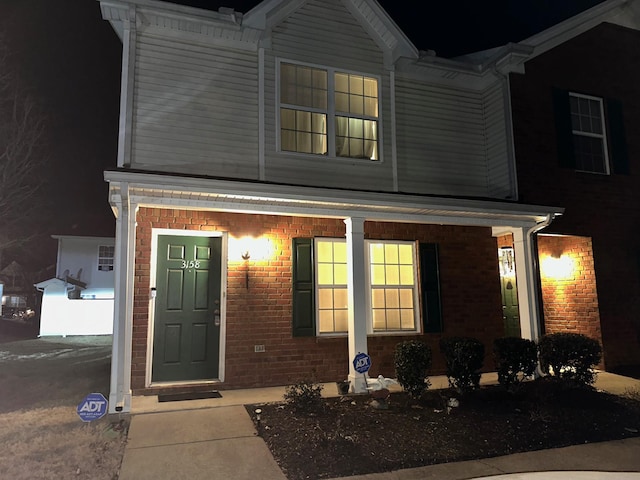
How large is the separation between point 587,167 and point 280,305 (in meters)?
6.68

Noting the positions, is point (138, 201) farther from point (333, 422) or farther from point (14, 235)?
point (14, 235)

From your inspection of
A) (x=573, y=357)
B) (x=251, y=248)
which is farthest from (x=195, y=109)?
(x=573, y=357)

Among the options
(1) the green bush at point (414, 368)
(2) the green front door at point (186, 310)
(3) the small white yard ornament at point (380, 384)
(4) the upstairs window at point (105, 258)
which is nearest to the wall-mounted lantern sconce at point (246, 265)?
(2) the green front door at point (186, 310)

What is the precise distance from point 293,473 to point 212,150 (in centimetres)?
474

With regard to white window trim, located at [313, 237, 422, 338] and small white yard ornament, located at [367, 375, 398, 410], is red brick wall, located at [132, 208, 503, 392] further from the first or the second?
small white yard ornament, located at [367, 375, 398, 410]

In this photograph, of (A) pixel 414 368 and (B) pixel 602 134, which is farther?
(B) pixel 602 134

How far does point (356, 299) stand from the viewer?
21.5 ft

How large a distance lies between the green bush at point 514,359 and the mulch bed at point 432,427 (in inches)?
8.5

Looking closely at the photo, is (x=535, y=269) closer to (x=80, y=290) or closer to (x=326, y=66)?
(x=326, y=66)

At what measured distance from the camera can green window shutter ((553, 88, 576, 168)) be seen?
28.4 ft

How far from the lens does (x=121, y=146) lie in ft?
21.0

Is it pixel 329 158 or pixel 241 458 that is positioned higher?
pixel 329 158

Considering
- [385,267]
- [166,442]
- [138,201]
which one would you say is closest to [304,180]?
[385,267]

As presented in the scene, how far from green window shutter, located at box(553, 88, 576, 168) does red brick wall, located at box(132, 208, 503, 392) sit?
2.62m
